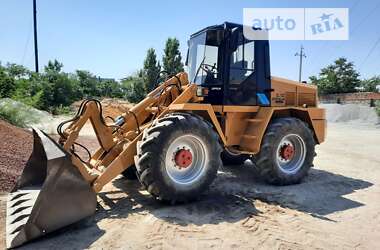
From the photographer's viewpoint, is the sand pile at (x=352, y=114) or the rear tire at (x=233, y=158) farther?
the sand pile at (x=352, y=114)

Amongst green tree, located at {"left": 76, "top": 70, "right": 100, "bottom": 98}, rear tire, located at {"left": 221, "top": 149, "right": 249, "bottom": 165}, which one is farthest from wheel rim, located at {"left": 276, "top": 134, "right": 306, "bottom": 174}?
green tree, located at {"left": 76, "top": 70, "right": 100, "bottom": 98}

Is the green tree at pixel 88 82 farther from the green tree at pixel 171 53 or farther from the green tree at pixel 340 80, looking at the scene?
Answer: the green tree at pixel 340 80

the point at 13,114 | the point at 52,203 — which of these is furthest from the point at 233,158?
the point at 13,114

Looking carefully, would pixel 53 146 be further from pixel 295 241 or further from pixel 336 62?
A: pixel 336 62

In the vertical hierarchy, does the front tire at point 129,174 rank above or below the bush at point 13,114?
below

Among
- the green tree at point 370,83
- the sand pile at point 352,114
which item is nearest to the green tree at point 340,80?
the green tree at point 370,83

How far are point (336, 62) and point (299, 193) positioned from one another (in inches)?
1850

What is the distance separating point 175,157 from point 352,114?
82.2 ft

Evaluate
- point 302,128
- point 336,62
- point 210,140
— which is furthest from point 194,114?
→ point 336,62

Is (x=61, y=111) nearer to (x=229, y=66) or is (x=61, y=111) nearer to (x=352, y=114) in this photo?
(x=229, y=66)

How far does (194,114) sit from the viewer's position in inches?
211

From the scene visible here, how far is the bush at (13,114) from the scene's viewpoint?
11.3 meters

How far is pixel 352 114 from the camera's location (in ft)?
87.9

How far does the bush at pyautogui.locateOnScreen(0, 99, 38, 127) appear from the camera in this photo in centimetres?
1126
